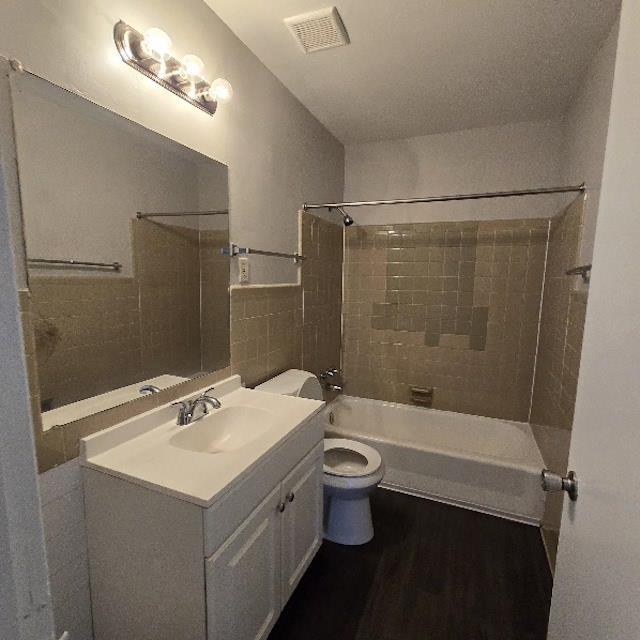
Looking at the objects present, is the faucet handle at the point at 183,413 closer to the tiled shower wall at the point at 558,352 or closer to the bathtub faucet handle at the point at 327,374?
the bathtub faucet handle at the point at 327,374

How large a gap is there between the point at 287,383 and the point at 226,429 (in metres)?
0.52

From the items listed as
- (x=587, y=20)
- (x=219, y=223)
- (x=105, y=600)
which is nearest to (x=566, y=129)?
(x=587, y=20)

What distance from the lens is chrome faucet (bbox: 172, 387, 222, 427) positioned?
1.34 m

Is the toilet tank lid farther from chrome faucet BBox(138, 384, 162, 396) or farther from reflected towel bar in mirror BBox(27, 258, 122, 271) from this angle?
reflected towel bar in mirror BBox(27, 258, 122, 271)

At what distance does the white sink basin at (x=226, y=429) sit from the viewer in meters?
1.35

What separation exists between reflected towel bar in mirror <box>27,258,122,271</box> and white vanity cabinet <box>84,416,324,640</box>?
63cm

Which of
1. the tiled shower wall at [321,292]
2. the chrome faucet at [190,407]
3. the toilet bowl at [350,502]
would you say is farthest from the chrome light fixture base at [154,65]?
the toilet bowl at [350,502]

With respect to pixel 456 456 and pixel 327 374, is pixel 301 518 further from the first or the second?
pixel 327 374

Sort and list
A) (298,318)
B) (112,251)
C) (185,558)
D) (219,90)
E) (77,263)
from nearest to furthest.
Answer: (185,558) → (77,263) → (112,251) → (219,90) → (298,318)

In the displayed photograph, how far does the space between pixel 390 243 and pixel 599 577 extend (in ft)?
8.28

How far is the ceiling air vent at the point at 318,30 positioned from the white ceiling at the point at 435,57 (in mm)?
31

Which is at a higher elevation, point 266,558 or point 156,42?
point 156,42

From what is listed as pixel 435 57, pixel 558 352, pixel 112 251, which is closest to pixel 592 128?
pixel 435 57

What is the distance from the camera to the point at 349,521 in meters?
1.85
